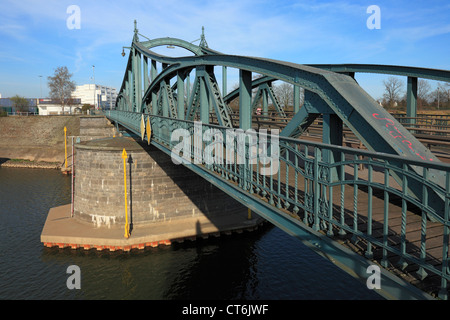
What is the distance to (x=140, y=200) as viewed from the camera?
16656 millimetres

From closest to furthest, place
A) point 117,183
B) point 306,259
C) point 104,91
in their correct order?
point 306,259 → point 117,183 → point 104,91

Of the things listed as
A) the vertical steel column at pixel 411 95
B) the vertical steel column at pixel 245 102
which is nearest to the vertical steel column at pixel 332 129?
the vertical steel column at pixel 245 102

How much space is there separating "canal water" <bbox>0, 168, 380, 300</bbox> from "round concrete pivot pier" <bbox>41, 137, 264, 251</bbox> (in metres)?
0.81

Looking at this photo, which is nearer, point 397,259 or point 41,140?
point 397,259

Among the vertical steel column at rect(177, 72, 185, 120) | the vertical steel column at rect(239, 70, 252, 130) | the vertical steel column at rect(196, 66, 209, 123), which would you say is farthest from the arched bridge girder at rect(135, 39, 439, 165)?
the vertical steel column at rect(177, 72, 185, 120)

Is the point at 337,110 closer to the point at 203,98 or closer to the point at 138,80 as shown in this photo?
the point at 203,98

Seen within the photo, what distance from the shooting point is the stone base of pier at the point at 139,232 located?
50.7 feet

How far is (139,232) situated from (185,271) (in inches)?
132

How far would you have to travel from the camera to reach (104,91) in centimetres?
17125

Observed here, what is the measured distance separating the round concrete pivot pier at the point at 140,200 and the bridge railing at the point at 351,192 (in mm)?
→ 7940

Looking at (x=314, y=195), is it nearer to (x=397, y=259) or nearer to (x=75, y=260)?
(x=397, y=259)
